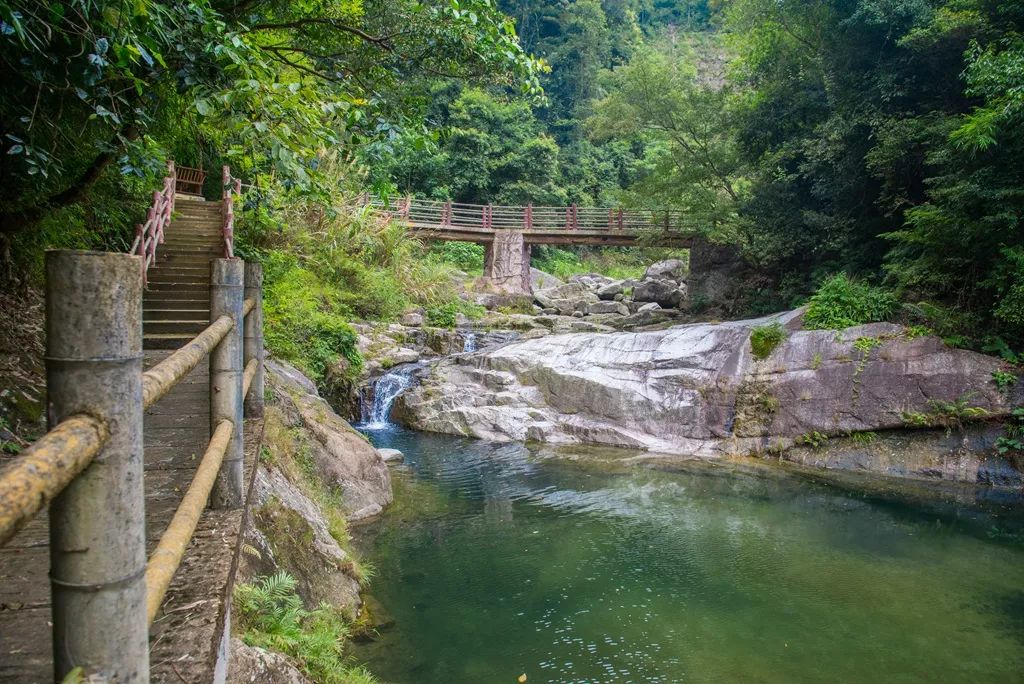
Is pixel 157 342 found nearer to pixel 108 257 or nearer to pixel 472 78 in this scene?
pixel 472 78

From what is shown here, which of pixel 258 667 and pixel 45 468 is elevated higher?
pixel 45 468

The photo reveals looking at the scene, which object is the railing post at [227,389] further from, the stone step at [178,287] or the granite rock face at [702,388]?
the granite rock face at [702,388]

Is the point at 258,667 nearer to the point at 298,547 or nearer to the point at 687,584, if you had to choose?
the point at 298,547

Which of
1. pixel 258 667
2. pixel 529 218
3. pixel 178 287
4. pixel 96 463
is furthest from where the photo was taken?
pixel 529 218

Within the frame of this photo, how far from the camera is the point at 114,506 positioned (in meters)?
0.95

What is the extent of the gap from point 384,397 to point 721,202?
9.68 metres

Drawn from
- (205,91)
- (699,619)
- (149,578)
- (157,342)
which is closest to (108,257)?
(149,578)

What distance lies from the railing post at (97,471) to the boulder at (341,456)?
5794 mm

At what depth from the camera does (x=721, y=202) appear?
16.7 m

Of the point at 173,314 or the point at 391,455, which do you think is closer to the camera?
the point at 173,314

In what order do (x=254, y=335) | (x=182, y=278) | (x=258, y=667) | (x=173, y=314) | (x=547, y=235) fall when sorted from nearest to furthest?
(x=258, y=667) → (x=254, y=335) → (x=173, y=314) → (x=182, y=278) → (x=547, y=235)

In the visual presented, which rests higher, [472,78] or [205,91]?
[472,78]

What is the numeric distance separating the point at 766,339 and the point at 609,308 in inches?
351

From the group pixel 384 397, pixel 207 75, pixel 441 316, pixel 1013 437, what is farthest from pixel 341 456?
pixel 441 316
